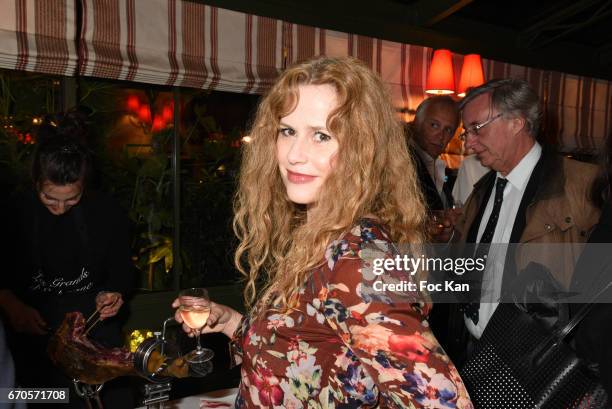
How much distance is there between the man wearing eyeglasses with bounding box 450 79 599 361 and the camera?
7.06 feet

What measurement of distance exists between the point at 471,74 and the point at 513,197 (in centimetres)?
239

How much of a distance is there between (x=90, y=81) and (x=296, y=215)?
2515 millimetres

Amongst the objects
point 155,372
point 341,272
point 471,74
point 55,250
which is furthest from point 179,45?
point 341,272

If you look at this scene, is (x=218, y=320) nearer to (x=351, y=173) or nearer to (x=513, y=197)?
(x=351, y=173)

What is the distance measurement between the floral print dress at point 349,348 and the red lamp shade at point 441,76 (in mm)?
3482

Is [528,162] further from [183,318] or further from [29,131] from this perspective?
[29,131]

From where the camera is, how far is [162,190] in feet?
12.4

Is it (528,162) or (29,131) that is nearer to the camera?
(528,162)

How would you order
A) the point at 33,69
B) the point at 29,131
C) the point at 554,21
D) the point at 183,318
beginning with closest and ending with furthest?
the point at 183,318, the point at 33,69, the point at 29,131, the point at 554,21

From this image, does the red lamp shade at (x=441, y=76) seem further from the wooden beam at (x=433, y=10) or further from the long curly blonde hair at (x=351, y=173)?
the long curly blonde hair at (x=351, y=173)

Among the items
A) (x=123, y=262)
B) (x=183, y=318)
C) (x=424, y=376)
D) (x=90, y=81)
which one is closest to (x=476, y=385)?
(x=424, y=376)

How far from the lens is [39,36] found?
9.64 ft

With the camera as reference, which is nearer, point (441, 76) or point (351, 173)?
point (351, 173)

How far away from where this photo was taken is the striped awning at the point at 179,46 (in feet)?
9.61
